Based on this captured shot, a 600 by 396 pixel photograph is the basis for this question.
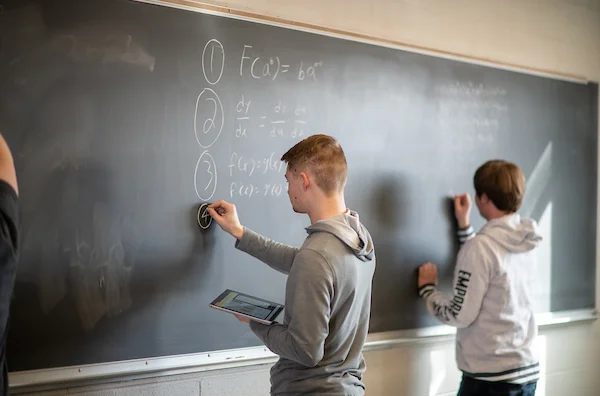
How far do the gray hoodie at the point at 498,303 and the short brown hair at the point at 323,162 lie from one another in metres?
0.86

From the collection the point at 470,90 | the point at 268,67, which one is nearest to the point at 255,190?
the point at 268,67

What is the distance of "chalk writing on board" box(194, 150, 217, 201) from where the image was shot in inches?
78.0

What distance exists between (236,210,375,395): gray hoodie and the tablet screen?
0.04 meters

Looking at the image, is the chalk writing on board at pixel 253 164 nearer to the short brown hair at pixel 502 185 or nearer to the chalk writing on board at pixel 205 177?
the chalk writing on board at pixel 205 177

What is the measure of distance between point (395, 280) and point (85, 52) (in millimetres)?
1553

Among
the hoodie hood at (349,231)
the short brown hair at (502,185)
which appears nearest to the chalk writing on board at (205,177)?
the hoodie hood at (349,231)

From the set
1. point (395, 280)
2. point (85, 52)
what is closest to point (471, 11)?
point (395, 280)

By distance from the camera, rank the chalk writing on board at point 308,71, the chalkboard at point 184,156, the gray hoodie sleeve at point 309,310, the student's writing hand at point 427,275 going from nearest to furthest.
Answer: the gray hoodie sleeve at point 309,310
the chalkboard at point 184,156
the chalk writing on board at point 308,71
the student's writing hand at point 427,275

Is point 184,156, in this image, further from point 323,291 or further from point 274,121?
point 323,291

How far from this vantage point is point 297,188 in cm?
173

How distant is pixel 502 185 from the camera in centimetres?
235

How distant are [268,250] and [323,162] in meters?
0.46

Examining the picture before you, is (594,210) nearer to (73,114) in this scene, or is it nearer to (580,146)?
(580,146)

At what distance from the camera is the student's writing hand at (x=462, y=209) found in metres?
2.59
